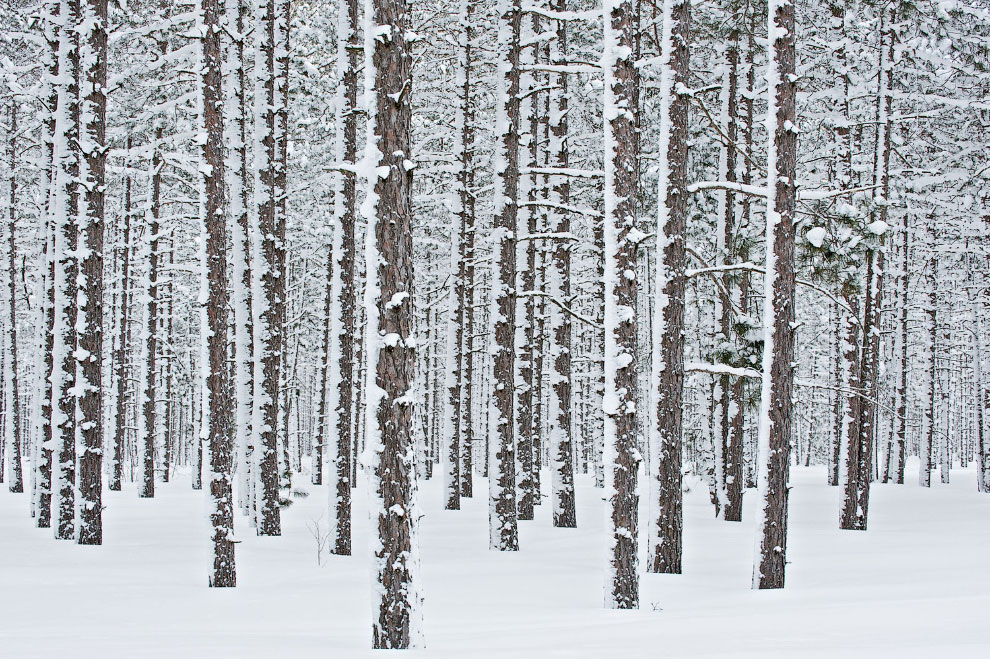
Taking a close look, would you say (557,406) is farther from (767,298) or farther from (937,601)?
(937,601)

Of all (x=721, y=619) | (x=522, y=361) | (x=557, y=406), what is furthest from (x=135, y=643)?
(x=557, y=406)

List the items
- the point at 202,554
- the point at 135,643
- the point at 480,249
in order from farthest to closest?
the point at 480,249, the point at 202,554, the point at 135,643

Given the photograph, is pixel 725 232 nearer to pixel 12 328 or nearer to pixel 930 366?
pixel 930 366

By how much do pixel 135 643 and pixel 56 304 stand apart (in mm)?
8532

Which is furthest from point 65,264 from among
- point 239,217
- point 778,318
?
point 778,318

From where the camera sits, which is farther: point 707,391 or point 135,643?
point 707,391

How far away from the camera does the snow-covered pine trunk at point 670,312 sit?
11.6 metres

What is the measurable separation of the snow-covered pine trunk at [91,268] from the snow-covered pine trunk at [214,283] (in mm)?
3986

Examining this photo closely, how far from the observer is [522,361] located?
1616cm

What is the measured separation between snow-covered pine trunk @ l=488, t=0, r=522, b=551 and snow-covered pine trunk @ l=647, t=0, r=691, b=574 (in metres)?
2.83

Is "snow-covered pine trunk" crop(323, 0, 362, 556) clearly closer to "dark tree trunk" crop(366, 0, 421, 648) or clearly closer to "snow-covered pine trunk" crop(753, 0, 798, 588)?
"dark tree trunk" crop(366, 0, 421, 648)

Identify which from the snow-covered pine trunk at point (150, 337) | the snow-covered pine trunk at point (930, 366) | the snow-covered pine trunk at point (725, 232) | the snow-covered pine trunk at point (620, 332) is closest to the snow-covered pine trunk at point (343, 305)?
the snow-covered pine trunk at point (620, 332)

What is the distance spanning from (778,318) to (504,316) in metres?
4.77

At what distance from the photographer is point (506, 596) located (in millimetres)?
10398
